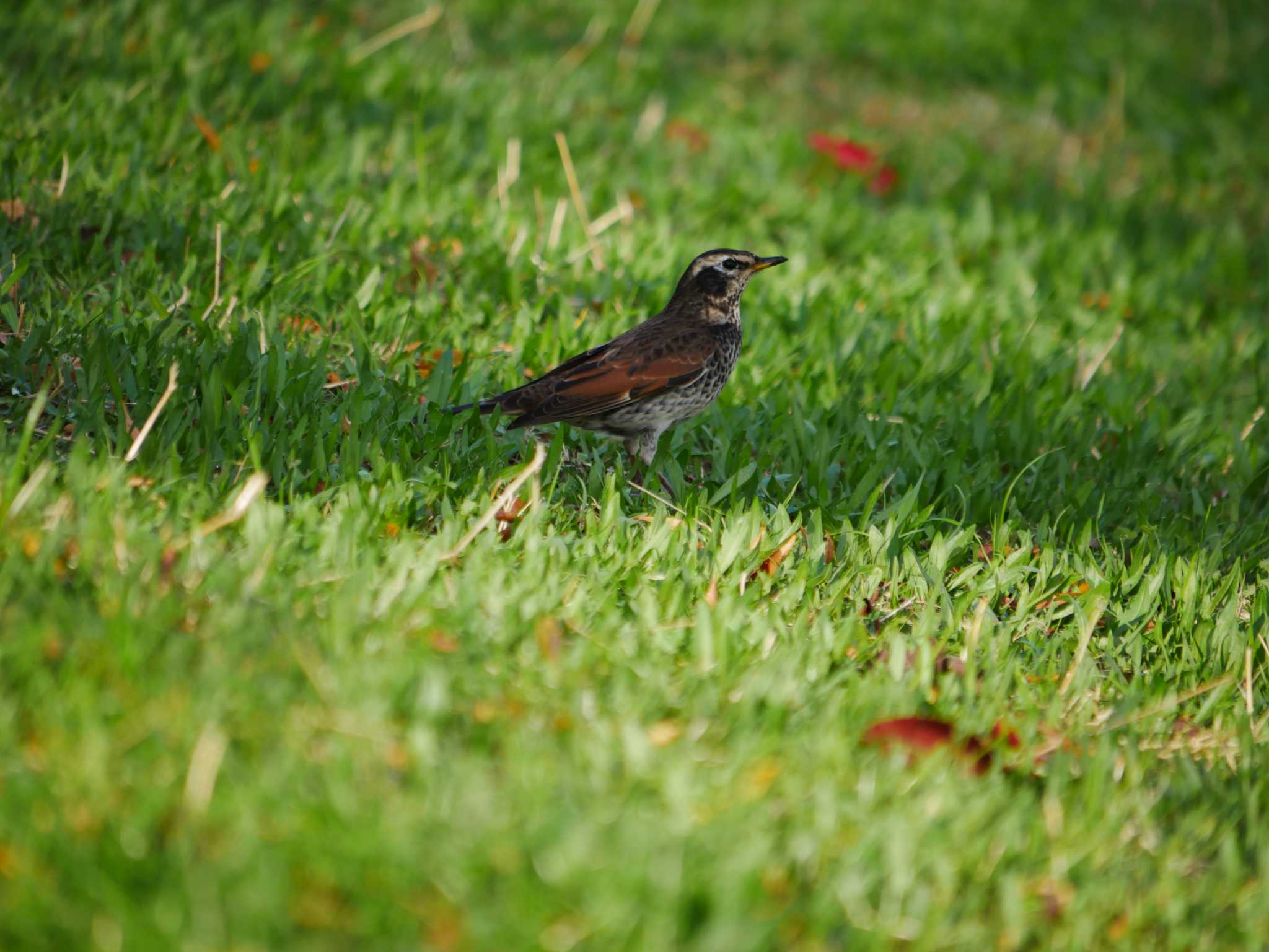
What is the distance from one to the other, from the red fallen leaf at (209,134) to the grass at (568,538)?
61 mm

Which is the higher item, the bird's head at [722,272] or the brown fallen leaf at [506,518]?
the bird's head at [722,272]

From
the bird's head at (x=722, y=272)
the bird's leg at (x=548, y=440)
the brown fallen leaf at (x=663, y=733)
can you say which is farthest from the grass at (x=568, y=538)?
the bird's head at (x=722, y=272)

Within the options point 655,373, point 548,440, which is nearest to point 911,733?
point 655,373

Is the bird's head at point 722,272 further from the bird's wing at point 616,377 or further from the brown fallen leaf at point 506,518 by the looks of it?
the brown fallen leaf at point 506,518

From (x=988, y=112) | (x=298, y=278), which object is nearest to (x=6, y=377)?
(x=298, y=278)

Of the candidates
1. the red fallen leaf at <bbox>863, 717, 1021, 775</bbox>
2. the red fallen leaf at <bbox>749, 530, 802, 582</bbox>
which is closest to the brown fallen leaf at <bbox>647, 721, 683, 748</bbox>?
the red fallen leaf at <bbox>863, 717, 1021, 775</bbox>

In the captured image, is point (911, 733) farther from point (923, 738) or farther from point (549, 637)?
point (549, 637)

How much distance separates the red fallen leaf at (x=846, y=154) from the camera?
9.39 meters

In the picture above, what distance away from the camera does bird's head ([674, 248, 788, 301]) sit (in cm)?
573

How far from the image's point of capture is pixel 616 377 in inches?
199

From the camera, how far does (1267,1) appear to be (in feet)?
51.3

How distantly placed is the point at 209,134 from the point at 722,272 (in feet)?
11.0

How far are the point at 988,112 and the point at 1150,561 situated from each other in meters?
7.52

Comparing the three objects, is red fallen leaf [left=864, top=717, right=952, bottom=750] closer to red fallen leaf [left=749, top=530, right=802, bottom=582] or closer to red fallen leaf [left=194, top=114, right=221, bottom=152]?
red fallen leaf [left=749, top=530, right=802, bottom=582]
